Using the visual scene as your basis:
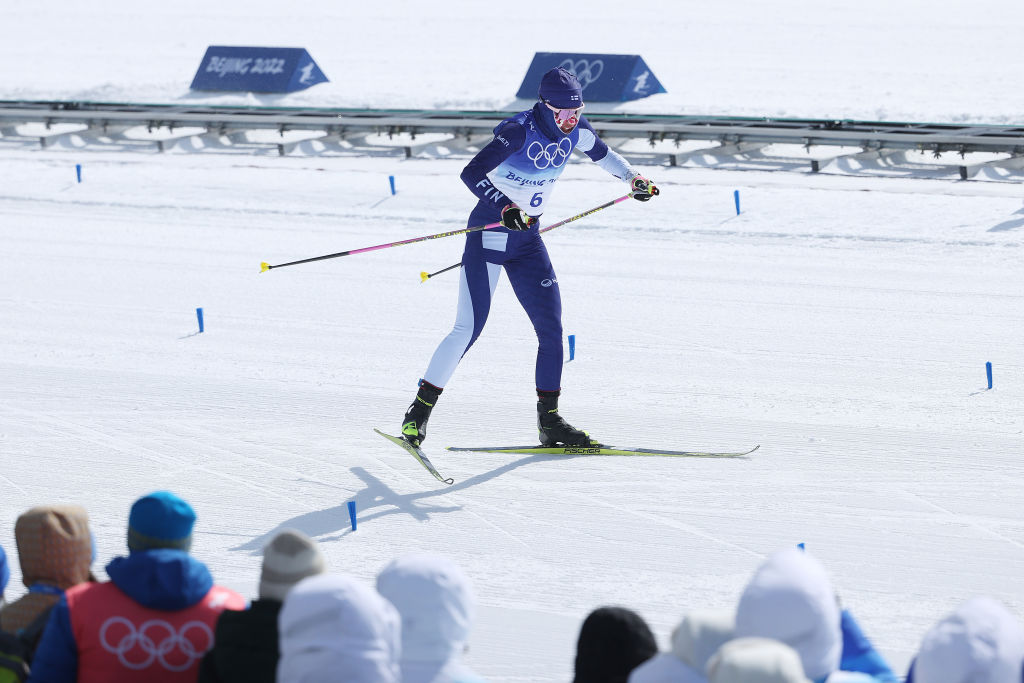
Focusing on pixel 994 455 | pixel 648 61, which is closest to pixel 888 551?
pixel 994 455

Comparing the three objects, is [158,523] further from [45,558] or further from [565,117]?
[565,117]

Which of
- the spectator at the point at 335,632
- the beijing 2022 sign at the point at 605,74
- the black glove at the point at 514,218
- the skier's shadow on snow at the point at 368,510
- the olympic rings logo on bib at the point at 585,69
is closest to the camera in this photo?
the spectator at the point at 335,632

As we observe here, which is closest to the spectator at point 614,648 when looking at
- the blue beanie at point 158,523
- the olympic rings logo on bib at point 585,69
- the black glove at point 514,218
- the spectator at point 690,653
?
the spectator at point 690,653

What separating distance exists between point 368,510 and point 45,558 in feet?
10.0

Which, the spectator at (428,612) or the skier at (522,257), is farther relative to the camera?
the skier at (522,257)

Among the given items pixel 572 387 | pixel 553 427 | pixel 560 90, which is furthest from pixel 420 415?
pixel 560 90

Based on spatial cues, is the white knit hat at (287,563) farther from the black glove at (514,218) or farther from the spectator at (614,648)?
the black glove at (514,218)

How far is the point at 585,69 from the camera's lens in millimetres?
17672

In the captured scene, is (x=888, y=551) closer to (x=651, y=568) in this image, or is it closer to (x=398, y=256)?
(x=651, y=568)

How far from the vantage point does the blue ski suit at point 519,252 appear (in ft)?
23.2

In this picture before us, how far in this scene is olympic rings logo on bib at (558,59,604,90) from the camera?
17438 mm

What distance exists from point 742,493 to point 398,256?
5.65 metres

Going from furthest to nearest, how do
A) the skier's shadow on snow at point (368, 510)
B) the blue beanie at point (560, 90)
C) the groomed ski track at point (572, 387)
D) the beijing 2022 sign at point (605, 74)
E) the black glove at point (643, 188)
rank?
the beijing 2022 sign at point (605, 74) < the black glove at point (643, 188) < the blue beanie at point (560, 90) < the skier's shadow on snow at point (368, 510) < the groomed ski track at point (572, 387)

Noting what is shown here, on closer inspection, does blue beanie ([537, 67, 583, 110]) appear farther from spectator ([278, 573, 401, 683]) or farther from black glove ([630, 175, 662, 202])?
spectator ([278, 573, 401, 683])
